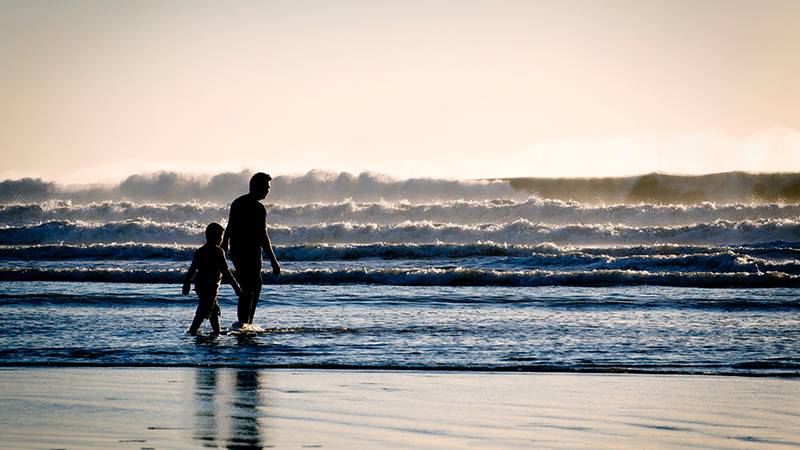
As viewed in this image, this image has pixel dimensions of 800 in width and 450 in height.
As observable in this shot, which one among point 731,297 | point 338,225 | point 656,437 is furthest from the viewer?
point 338,225

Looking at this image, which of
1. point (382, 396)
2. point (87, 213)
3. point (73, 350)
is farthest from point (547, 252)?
point (87, 213)

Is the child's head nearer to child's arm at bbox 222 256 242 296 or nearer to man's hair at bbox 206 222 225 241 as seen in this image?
man's hair at bbox 206 222 225 241

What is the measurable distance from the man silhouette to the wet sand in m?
2.88

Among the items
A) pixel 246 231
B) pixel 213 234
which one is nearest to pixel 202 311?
pixel 213 234

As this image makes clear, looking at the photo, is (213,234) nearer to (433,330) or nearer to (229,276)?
(229,276)

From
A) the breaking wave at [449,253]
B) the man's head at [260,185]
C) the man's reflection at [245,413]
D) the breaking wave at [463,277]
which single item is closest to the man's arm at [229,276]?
the man's head at [260,185]

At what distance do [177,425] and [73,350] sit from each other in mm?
4165

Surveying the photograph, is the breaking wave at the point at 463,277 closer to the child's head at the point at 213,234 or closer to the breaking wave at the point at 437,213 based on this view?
the child's head at the point at 213,234

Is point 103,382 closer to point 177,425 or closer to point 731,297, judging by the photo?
point 177,425

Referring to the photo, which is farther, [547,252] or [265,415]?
[547,252]

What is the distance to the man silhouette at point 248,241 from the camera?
11102mm

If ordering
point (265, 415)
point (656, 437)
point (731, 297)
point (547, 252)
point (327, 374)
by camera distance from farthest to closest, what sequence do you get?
point (547, 252), point (731, 297), point (327, 374), point (265, 415), point (656, 437)

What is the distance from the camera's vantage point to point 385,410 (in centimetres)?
621

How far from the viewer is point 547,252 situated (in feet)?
88.5
